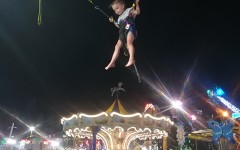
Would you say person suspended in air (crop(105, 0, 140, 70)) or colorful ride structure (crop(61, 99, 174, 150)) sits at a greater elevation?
person suspended in air (crop(105, 0, 140, 70))

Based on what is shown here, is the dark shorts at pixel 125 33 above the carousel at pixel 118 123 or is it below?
above

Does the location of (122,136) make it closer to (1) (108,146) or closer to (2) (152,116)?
(1) (108,146)

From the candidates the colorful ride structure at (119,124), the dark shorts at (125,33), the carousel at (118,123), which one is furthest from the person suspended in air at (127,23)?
the colorful ride structure at (119,124)

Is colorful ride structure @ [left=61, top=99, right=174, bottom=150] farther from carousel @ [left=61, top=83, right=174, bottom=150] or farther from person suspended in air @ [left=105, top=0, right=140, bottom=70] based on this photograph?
person suspended in air @ [left=105, top=0, right=140, bottom=70]

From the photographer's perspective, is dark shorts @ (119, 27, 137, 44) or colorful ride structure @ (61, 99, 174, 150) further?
colorful ride structure @ (61, 99, 174, 150)

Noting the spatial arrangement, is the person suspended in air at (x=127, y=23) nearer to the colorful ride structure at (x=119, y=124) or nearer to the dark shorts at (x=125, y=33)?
the dark shorts at (x=125, y=33)

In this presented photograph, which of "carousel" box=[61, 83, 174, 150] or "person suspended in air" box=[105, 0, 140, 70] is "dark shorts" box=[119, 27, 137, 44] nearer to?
"person suspended in air" box=[105, 0, 140, 70]

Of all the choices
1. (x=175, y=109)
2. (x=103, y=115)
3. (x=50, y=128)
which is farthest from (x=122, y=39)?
(x=50, y=128)

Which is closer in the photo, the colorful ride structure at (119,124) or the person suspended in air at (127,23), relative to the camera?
the person suspended in air at (127,23)

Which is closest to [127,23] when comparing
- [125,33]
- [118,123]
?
[125,33]

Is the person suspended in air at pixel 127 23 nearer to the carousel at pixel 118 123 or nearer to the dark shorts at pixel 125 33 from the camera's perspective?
the dark shorts at pixel 125 33

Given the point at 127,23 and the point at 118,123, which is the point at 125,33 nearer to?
the point at 127,23

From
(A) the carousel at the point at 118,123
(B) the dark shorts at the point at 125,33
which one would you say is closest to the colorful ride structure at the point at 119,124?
(A) the carousel at the point at 118,123

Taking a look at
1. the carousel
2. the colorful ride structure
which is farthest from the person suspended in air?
the colorful ride structure
